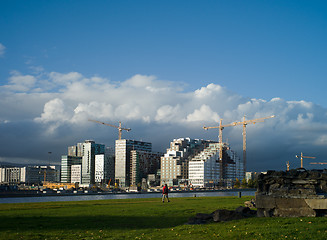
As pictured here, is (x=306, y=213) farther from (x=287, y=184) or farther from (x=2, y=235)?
(x=2, y=235)

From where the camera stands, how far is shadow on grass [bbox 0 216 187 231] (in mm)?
22172

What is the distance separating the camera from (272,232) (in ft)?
55.9

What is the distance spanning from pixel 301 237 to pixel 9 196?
611 ft

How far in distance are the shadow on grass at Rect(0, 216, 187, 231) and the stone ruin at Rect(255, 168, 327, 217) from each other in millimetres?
5097

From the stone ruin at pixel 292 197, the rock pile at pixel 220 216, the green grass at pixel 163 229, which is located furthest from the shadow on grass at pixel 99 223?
the stone ruin at pixel 292 197

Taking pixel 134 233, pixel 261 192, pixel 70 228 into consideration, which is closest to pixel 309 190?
pixel 261 192

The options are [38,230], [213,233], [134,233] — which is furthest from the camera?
[38,230]

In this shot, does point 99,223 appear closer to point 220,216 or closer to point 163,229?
point 163,229

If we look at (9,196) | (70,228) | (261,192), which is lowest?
(9,196)

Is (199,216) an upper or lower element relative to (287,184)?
lower

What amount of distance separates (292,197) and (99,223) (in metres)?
11.3

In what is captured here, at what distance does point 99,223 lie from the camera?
23969 mm

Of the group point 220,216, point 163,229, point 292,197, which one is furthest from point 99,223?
point 292,197

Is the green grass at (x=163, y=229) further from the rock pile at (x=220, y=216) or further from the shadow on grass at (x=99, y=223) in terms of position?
the rock pile at (x=220, y=216)
